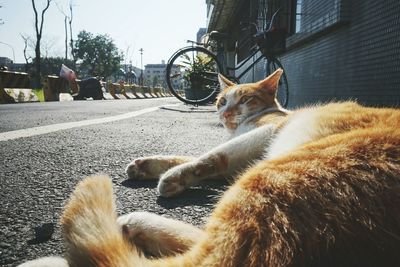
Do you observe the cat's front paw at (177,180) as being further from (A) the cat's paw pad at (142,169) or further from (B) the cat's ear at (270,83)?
(B) the cat's ear at (270,83)

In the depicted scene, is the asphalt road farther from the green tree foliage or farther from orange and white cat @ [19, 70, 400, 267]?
the green tree foliage

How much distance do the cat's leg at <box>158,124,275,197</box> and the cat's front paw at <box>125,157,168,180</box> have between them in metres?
0.24

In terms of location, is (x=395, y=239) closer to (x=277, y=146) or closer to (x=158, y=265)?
(x=158, y=265)

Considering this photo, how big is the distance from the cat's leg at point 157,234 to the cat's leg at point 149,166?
2.52ft

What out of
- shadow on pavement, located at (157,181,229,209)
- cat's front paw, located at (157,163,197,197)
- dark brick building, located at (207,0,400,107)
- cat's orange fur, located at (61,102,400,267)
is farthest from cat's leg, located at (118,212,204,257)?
dark brick building, located at (207,0,400,107)

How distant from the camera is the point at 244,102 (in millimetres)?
2984

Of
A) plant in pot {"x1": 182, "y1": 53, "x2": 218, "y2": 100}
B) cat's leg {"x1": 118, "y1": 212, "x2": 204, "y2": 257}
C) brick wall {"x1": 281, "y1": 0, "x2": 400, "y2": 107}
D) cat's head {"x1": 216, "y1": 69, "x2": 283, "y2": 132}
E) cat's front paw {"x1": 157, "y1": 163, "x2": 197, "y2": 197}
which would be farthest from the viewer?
plant in pot {"x1": 182, "y1": 53, "x2": 218, "y2": 100}

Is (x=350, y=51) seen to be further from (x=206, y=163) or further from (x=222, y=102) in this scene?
(x=206, y=163)

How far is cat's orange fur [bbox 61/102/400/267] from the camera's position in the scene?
0.72 metres

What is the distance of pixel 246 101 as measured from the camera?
9.77ft

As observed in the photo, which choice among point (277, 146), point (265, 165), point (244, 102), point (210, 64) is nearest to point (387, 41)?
point (244, 102)

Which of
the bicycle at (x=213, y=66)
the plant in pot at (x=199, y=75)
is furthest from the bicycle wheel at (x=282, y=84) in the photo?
the plant in pot at (x=199, y=75)

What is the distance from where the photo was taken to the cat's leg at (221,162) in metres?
1.71

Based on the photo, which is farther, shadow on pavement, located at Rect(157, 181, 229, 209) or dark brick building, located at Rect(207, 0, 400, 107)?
dark brick building, located at Rect(207, 0, 400, 107)
